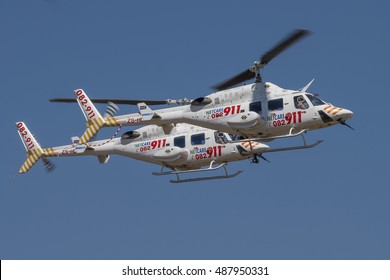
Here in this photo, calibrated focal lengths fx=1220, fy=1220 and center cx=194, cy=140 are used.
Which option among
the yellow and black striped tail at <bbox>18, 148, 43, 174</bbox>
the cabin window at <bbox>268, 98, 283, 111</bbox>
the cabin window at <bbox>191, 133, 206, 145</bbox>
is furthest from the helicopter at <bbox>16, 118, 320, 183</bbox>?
the cabin window at <bbox>268, 98, 283, 111</bbox>

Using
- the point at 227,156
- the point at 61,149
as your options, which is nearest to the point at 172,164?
the point at 227,156

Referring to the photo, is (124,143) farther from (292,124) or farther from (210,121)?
(292,124)

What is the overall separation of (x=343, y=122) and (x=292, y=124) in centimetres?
194

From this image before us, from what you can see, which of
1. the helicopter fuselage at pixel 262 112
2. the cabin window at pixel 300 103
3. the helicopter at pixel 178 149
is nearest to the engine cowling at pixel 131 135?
the helicopter at pixel 178 149

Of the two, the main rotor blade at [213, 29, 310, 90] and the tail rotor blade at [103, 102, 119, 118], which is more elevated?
the main rotor blade at [213, 29, 310, 90]

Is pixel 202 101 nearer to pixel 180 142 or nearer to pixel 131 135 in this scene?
pixel 180 142

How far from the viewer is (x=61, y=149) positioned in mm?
55781

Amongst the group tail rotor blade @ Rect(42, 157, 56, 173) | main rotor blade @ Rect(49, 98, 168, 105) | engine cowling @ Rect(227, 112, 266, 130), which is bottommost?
tail rotor blade @ Rect(42, 157, 56, 173)

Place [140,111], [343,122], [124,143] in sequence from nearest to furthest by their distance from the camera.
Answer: [343,122], [140,111], [124,143]

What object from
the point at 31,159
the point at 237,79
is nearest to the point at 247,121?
the point at 237,79

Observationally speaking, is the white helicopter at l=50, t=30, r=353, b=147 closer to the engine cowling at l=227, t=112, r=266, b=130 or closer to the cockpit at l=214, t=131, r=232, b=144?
the engine cowling at l=227, t=112, r=266, b=130

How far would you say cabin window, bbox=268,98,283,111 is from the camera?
47.0 m

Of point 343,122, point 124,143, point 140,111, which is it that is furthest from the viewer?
point 124,143

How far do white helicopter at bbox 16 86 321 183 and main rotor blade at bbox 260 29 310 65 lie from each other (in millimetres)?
4156
